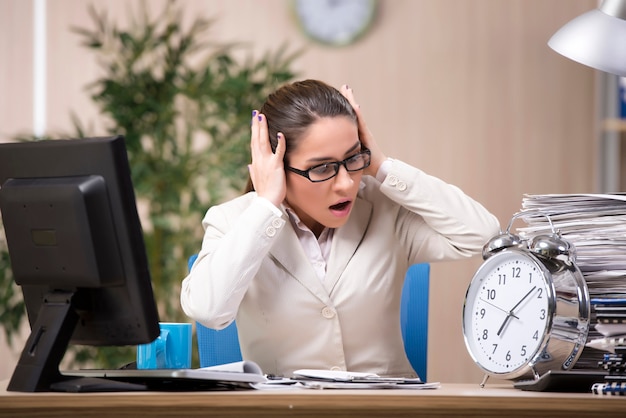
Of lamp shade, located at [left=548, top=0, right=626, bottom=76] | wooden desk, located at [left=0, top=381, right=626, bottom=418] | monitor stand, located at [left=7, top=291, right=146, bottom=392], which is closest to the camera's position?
wooden desk, located at [left=0, top=381, right=626, bottom=418]

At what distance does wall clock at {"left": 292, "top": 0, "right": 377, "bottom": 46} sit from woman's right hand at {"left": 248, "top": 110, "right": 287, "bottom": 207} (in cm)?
243

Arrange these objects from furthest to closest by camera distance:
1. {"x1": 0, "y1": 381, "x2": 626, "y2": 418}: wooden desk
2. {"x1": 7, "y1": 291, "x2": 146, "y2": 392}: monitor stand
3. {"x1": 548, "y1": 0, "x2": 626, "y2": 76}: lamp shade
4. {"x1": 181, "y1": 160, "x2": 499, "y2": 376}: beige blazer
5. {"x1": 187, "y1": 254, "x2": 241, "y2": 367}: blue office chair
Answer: {"x1": 187, "y1": 254, "x2": 241, "y2": 367}: blue office chair → {"x1": 181, "y1": 160, "x2": 499, "y2": 376}: beige blazer → {"x1": 548, "y1": 0, "x2": 626, "y2": 76}: lamp shade → {"x1": 7, "y1": 291, "x2": 146, "y2": 392}: monitor stand → {"x1": 0, "y1": 381, "x2": 626, "y2": 418}: wooden desk

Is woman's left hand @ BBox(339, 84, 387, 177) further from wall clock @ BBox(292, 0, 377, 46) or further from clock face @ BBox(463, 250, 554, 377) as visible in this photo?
wall clock @ BBox(292, 0, 377, 46)

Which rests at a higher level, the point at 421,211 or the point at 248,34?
the point at 248,34

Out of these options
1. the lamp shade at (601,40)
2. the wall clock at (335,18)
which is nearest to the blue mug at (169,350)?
the lamp shade at (601,40)

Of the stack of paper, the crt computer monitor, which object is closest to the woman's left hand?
the stack of paper

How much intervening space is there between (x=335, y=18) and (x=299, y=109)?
2.49 meters

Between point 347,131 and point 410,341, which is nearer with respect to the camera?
point 347,131

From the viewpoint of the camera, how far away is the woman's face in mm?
1964

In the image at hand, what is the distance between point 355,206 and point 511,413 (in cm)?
98

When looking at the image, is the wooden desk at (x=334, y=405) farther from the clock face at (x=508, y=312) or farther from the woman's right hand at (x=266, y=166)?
the woman's right hand at (x=266, y=166)

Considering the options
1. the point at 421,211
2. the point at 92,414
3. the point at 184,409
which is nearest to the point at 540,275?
the point at 421,211

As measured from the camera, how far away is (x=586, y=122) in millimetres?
4508

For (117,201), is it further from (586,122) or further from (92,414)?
(586,122)
